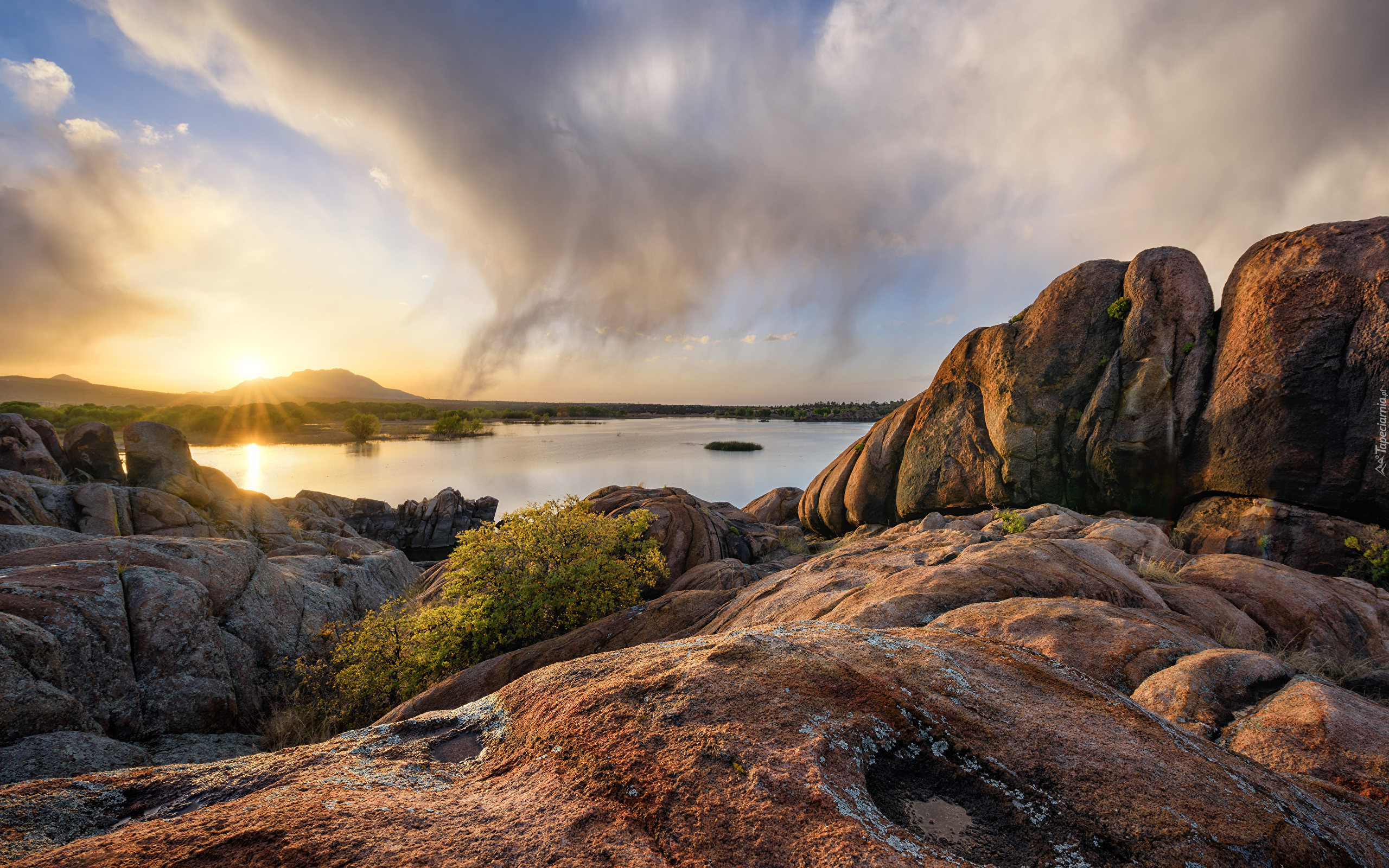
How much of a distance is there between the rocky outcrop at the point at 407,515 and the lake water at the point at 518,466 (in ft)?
12.0

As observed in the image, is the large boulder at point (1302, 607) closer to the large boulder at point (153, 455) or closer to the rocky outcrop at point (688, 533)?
the rocky outcrop at point (688, 533)

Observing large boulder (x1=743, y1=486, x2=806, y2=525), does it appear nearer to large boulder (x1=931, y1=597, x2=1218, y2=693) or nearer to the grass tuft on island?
large boulder (x1=931, y1=597, x2=1218, y2=693)

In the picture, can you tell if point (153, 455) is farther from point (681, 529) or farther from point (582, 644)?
point (582, 644)

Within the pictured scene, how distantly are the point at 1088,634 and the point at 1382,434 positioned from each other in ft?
53.4

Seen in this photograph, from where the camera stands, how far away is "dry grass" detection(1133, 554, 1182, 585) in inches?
347

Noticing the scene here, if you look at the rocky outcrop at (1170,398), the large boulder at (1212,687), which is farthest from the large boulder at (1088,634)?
the rocky outcrop at (1170,398)

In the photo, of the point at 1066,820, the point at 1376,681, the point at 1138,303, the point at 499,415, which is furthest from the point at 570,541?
the point at 499,415

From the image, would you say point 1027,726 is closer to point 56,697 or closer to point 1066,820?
point 1066,820

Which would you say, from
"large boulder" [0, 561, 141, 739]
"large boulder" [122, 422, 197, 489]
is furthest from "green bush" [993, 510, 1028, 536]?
"large boulder" [122, 422, 197, 489]

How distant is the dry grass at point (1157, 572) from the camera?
8.82 metres

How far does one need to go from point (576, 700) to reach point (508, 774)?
56 cm

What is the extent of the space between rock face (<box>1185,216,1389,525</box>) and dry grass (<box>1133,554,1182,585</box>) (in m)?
9.64

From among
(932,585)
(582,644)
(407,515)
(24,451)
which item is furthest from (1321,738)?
(407,515)

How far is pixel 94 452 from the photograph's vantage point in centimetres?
2458
